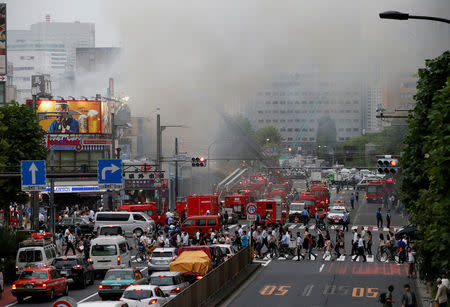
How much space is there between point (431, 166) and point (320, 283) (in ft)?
53.3

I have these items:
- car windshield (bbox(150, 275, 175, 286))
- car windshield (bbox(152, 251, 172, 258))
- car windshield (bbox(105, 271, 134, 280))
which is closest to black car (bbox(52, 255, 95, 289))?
car windshield (bbox(152, 251, 172, 258))

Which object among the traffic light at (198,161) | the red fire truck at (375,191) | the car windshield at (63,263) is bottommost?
the red fire truck at (375,191)

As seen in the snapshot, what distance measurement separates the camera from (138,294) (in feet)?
81.7

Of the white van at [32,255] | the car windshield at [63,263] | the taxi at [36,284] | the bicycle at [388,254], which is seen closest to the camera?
the taxi at [36,284]

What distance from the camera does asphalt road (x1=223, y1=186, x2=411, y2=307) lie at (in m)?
29.7

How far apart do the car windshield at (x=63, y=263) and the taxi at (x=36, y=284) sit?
2.64 m

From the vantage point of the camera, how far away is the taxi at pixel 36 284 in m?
30.0

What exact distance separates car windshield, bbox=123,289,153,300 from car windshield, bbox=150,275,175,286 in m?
3.06

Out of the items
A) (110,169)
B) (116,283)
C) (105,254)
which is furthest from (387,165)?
(116,283)

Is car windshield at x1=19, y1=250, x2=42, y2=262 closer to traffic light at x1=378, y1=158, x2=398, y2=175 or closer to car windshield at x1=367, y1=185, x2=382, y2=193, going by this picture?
traffic light at x1=378, y1=158, x2=398, y2=175

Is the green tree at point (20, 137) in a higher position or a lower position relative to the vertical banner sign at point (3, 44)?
lower

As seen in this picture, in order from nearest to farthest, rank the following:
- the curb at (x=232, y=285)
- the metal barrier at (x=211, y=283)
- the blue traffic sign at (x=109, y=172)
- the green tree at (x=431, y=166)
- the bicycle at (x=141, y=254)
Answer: the green tree at (x=431, y=166) → the metal barrier at (x=211, y=283) → the curb at (x=232, y=285) → the blue traffic sign at (x=109, y=172) → the bicycle at (x=141, y=254)

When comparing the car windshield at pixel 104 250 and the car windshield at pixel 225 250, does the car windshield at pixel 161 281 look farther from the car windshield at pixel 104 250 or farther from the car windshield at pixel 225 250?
the car windshield at pixel 225 250

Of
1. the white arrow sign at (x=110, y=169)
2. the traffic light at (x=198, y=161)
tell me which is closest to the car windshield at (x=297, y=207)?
the traffic light at (x=198, y=161)
